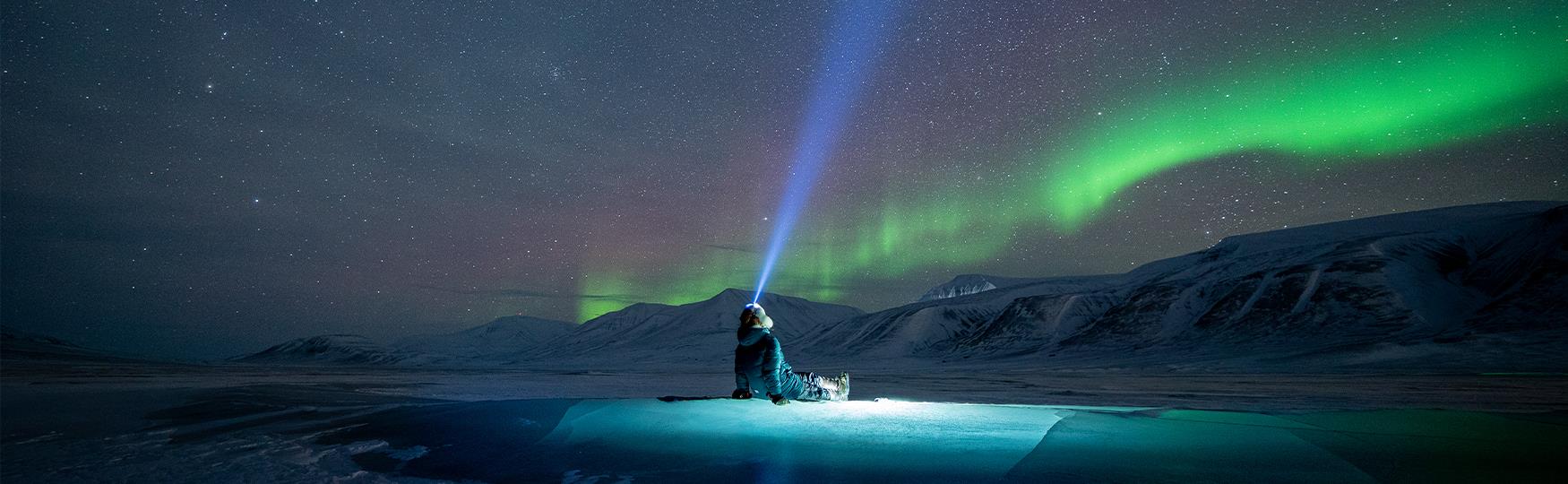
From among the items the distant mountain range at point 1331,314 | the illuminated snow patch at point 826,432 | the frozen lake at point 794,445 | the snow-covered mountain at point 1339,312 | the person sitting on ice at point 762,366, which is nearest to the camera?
the frozen lake at point 794,445

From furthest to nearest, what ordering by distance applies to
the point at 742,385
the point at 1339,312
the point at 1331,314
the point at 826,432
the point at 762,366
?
the point at 1339,312 < the point at 1331,314 < the point at 742,385 < the point at 762,366 < the point at 826,432

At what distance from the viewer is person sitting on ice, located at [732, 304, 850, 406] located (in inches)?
427

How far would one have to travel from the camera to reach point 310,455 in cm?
837

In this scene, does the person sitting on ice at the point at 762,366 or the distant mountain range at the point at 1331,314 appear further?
the distant mountain range at the point at 1331,314

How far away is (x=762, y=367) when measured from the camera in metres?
11.6

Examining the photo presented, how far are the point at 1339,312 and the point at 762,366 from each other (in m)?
145

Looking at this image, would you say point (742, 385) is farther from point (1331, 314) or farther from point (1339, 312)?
point (1339, 312)

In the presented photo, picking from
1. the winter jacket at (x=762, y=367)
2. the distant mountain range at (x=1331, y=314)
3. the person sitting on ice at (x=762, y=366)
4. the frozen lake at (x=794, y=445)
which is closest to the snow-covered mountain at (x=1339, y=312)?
the distant mountain range at (x=1331, y=314)

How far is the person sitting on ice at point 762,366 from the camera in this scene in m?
10.8

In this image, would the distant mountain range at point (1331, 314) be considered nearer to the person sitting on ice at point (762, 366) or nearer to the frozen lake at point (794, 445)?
the frozen lake at point (794, 445)

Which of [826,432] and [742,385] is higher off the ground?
[742,385]

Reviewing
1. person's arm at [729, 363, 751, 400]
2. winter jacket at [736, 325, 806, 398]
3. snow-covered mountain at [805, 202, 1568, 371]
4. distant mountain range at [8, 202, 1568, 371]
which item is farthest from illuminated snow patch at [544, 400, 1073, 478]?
distant mountain range at [8, 202, 1568, 371]

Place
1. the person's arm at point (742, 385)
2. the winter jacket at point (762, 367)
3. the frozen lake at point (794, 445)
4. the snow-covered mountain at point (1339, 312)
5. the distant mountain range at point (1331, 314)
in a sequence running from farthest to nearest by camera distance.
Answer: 1. the snow-covered mountain at point (1339, 312)
2. the distant mountain range at point (1331, 314)
3. the person's arm at point (742, 385)
4. the winter jacket at point (762, 367)
5. the frozen lake at point (794, 445)

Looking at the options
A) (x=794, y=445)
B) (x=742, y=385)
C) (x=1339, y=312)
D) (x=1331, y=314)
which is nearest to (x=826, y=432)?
(x=794, y=445)
